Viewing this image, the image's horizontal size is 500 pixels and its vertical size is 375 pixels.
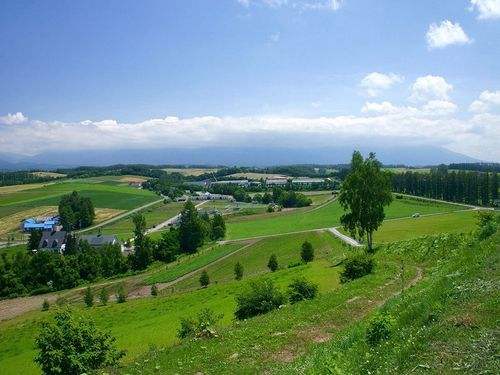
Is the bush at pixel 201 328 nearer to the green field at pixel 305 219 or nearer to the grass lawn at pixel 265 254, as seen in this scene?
the grass lawn at pixel 265 254

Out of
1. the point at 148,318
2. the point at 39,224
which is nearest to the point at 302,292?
the point at 148,318

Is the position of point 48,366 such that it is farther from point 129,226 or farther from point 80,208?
point 80,208

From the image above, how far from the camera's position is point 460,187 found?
457ft

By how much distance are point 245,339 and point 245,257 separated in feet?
204

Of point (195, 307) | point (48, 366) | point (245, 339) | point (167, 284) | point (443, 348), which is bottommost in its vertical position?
point (167, 284)

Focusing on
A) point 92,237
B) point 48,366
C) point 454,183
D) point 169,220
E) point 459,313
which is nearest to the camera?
point 459,313

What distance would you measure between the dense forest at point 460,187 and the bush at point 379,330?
432ft

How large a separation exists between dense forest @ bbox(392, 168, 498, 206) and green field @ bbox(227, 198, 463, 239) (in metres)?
9.87

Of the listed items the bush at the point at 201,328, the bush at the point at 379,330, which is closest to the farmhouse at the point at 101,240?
the bush at the point at 201,328

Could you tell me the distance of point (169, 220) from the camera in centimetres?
15550

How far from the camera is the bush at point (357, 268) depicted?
3503 centimetres

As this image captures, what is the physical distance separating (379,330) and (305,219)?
107639 millimetres

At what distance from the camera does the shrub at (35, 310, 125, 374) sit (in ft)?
79.0

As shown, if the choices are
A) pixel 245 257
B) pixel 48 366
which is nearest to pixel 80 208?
pixel 245 257
